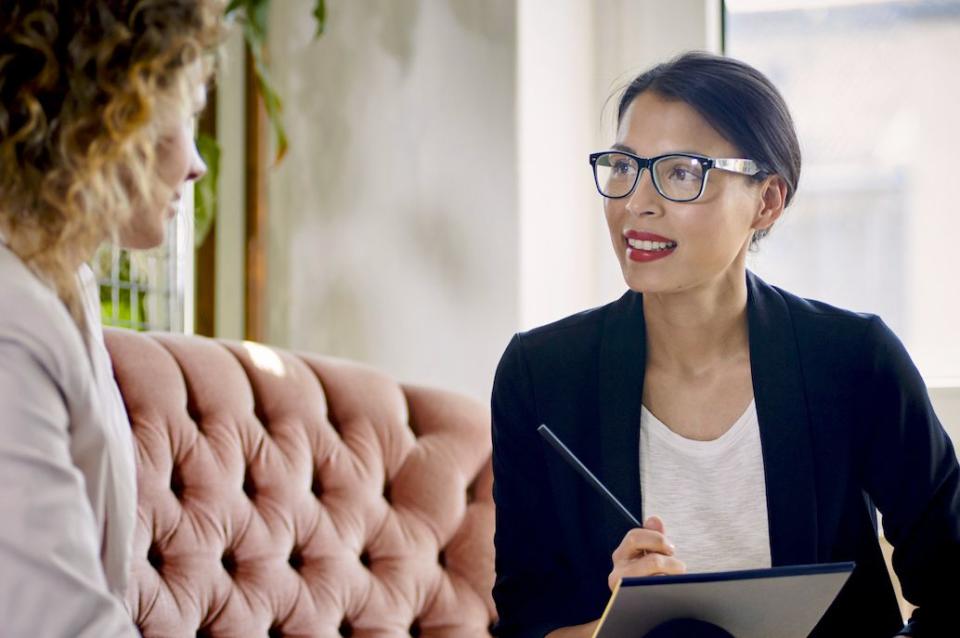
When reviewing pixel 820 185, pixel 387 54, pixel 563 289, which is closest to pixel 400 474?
pixel 563 289

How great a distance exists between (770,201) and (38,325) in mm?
877

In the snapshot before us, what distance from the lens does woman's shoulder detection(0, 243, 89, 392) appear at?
0.80 meters

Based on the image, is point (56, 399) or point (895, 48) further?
point (895, 48)

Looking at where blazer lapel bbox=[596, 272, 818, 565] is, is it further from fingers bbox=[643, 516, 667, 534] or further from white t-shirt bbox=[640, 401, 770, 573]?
fingers bbox=[643, 516, 667, 534]

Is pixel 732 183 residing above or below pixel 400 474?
above

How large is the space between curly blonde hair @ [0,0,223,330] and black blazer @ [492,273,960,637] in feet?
2.12

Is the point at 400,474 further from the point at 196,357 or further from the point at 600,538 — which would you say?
the point at 600,538

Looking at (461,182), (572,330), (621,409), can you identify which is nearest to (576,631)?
(621,409)

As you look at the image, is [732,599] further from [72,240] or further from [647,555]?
[72,240]

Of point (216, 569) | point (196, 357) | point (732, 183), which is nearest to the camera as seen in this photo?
point (732, 183)

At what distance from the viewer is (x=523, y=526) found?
4.61ft

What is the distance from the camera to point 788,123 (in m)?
1.41

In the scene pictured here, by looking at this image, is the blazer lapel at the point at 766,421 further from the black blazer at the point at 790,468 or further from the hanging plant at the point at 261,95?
the hanging plant at the point at 261,95

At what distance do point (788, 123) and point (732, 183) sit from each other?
0.11 m
